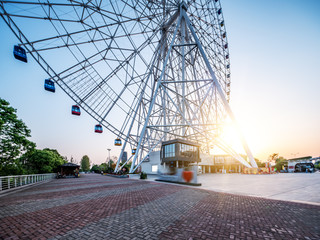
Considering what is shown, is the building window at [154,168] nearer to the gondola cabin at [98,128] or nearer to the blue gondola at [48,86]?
the gondola cabin at [98,128]

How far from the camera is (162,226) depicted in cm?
454

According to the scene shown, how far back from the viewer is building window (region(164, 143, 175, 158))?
2685 centimetres

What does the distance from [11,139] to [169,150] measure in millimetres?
21481

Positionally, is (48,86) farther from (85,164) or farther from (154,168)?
(85,164)

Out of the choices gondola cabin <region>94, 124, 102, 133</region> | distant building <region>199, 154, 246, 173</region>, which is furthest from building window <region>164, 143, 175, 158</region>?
distant building <region>199, 154, 246, 173</region>

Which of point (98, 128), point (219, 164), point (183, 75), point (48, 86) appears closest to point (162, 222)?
point (48, 86)

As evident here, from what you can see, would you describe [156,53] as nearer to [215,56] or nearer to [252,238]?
[215,56]

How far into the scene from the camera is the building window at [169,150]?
26.8 m

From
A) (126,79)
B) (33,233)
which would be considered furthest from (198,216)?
(126,79)

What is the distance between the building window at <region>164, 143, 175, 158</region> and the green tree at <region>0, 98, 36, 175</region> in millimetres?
20195

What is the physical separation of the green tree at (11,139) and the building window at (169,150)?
2019 cm

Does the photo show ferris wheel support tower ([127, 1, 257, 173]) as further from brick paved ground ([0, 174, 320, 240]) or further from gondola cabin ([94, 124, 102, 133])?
brick paved ground ([0, 174, 320, 240])

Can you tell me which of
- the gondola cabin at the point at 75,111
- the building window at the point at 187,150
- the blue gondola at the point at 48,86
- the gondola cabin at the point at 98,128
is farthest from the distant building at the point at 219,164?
the blue gondola at the point at 48,86

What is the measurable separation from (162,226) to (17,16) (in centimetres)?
1775
